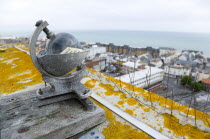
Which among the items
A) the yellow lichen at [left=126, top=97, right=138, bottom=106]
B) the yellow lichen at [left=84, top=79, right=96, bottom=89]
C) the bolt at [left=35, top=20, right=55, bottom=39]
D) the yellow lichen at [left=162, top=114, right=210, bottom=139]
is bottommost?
the yellow lichen at [left=162, top=114, right=210, bottom=139]

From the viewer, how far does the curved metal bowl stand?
380 cm

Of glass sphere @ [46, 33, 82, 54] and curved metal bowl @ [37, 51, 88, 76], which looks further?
glass sphere @ [46, 33, 82, 54]

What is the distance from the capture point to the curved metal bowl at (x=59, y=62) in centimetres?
380

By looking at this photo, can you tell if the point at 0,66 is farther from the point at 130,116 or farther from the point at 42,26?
the point at 130,116

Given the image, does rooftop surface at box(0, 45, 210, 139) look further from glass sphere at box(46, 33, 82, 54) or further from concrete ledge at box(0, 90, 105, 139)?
glass sphere at box(46, 33, 82, 54)

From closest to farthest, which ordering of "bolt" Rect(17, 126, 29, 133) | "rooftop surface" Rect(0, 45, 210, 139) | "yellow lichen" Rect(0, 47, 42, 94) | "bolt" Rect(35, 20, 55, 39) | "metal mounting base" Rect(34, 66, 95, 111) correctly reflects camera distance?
"bolt" Rect(17, 126, 29, 133)
"rooftop surface" Rect(0, 45, 210, 139)
"bolt" Rect(35, 20, 55, 39)
"metal mounting base" Rect(34, 66, 95, 111)
"yellow lichen" Rect(0, 47, 42, 94)

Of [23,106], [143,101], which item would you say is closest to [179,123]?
[143,101]

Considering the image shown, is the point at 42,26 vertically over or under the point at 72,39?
over

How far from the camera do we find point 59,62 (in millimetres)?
3922

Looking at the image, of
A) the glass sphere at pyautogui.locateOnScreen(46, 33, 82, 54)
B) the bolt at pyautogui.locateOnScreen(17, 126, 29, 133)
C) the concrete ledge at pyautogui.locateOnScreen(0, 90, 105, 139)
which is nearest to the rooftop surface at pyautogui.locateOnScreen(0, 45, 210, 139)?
the concrete ledge at pyautogui.locateOnScreen(0, 90, 105, 139)

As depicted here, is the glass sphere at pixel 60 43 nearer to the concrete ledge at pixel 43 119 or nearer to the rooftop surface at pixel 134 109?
the concrete ledge at pixel 43 119

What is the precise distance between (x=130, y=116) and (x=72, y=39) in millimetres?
3053

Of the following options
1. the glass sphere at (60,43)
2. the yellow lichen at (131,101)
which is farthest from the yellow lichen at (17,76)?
the yellow lichen at (131,101)

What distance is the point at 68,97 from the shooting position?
4.51 metres
